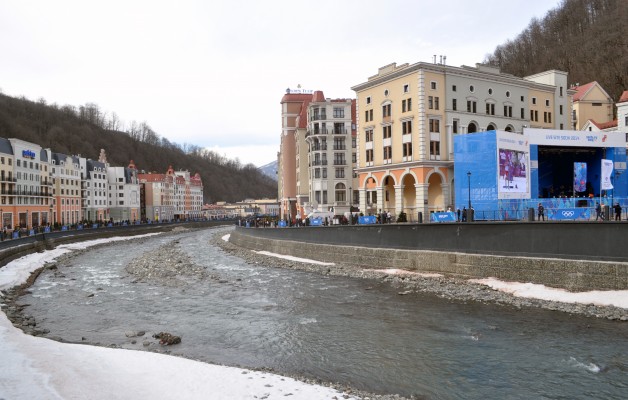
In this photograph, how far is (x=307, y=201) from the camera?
83.5 m

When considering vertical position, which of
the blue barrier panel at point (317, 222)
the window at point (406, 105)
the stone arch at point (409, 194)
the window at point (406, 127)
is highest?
the window at point (406, 105)

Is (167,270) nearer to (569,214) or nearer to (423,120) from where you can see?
(423,120)

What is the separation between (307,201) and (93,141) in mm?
142624

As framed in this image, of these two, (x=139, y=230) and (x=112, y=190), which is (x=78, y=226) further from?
(x=112, y=190)

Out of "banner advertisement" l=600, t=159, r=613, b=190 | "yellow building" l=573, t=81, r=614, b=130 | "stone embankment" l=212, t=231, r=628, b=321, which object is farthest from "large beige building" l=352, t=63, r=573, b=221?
"yellow building" l=573, t=81, r=614, b=130

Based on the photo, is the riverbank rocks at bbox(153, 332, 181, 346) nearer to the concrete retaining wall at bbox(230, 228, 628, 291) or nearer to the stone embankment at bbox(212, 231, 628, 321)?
the stone embankment at bbox(212, 231, 628, 321)

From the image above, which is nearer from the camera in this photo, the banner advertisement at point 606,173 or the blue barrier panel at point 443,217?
the blue barrier panel at point 443,217

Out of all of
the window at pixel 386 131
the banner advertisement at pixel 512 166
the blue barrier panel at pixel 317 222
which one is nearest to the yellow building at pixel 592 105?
the window at pixel 386 131

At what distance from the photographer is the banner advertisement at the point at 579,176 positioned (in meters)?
43.0

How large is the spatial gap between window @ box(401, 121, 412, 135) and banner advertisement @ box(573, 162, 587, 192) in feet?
51.8

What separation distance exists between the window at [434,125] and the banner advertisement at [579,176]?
1325cm

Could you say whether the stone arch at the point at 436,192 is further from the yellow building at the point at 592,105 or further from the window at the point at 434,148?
the yellow building at the point at 592,105

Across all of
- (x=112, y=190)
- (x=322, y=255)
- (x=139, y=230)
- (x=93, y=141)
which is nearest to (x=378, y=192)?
(x=322, y=255)

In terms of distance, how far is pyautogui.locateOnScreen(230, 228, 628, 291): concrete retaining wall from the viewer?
22547mm
